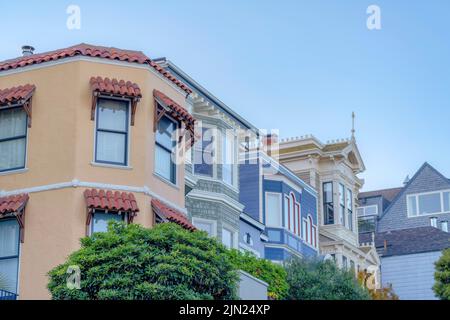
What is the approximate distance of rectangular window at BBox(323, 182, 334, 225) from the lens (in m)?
56.4

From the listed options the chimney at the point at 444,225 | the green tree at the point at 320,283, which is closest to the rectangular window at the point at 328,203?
the green tree at the point at 320,283

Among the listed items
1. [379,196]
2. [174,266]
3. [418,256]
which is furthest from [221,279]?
[379,196]

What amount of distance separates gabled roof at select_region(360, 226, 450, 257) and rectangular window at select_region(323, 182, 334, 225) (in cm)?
1094

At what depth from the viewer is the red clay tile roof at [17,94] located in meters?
28.8

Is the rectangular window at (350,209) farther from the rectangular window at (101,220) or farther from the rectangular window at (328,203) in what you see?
the rectangular window at (101,220)

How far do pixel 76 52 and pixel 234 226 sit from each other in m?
12.7

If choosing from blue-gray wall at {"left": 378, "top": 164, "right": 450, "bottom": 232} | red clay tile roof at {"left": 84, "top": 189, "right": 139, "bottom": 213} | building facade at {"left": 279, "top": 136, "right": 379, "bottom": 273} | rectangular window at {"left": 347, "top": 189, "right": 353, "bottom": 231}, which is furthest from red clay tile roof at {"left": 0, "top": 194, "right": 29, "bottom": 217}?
blue-gray wall at {"left": 378, "top": 164, "right": 450, "bottom": 232}

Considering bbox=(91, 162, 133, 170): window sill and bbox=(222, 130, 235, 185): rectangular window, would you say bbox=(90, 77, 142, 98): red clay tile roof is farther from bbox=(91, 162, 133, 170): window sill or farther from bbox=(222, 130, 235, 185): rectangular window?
bbox=(222, 130, 235, 185): rectangular window

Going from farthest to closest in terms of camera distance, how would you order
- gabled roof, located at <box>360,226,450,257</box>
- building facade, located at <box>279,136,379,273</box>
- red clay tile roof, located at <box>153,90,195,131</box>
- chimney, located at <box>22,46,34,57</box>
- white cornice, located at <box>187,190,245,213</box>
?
gabled roof, located at <box>360,226,450,257</box> < building facade, located at <box>279,136,379,273</box> < white cornice, located at <box>187,190,245,213</box> < chimney, located at <box>22,46,34,57</box> < red clay tile roof, located at <box>153,90,195,131</box>

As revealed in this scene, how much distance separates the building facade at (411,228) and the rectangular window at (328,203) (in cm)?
741

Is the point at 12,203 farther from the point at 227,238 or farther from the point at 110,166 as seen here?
the point at 227,238

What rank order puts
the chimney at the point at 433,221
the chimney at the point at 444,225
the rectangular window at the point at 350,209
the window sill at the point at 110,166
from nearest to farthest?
the window sill at the point at 110,166 → the rectangular window at the point at 350,209 → the chimney at the point at 433,221 → the chimney at the point at 444,225

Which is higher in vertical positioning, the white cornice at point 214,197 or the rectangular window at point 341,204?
the rectangular window at point 341,204

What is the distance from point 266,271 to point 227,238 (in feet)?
18.7
